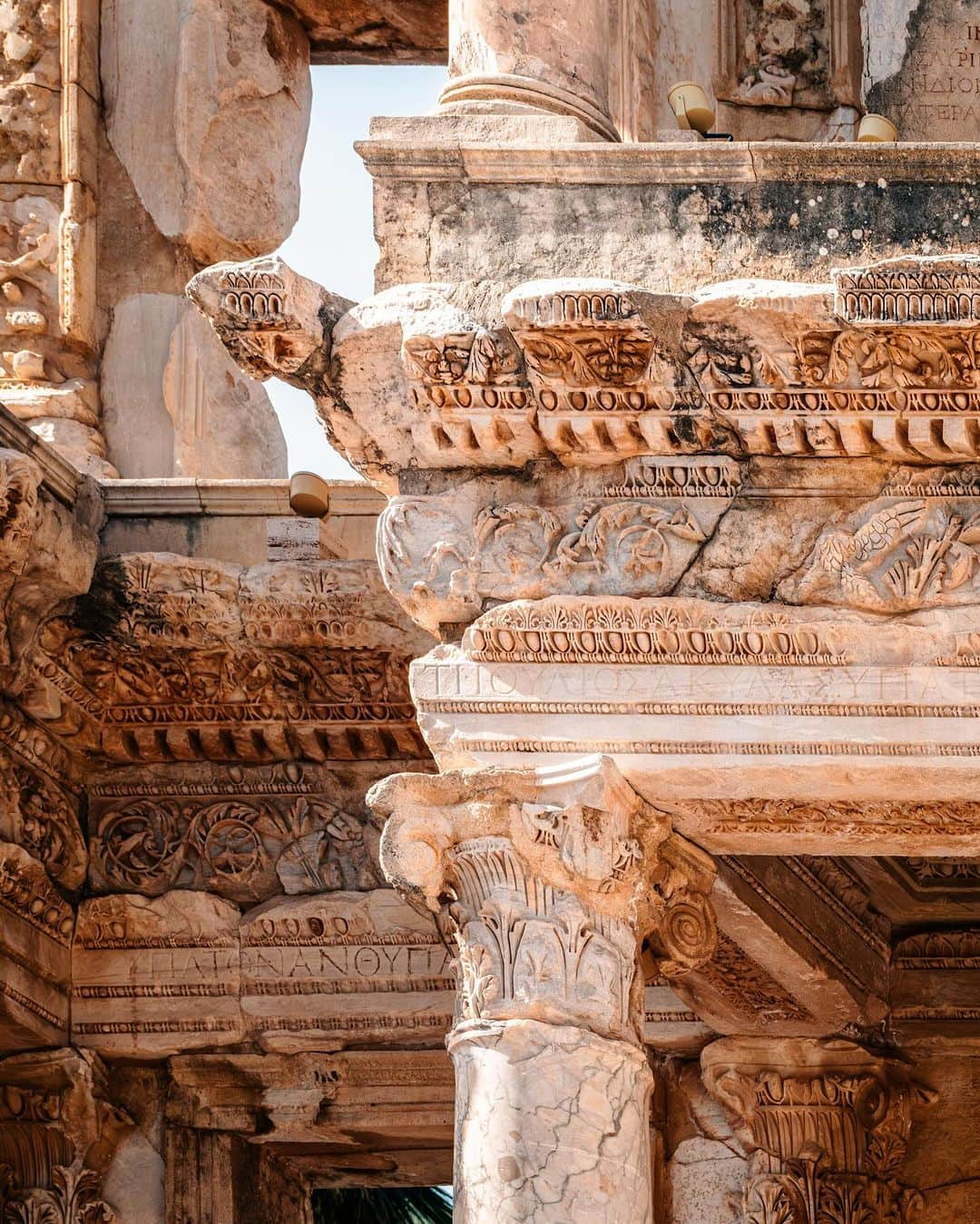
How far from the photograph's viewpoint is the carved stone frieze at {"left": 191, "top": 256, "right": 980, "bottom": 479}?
26.8 ft

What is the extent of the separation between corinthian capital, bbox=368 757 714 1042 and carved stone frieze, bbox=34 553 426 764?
2538 mm

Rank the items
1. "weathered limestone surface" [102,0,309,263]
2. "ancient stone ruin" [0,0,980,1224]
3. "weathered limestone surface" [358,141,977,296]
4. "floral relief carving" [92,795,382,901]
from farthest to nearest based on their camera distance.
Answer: "weathered limestone surface" [102,0,309,263] < "floral relief carving" [92,795,382,901] < "weathered limestone surface" [358,141,977,296] < "ancient stone ruin" [0,0,980,1224]

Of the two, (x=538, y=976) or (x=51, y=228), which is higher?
(x=51, y=228)

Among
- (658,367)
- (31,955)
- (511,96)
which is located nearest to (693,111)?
(511,96)

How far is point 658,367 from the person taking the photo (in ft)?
27.1

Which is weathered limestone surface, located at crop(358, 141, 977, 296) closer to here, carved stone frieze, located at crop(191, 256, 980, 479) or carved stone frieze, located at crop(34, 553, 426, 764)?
carved stone frieze, located at crop(191, 256, 980, 479)

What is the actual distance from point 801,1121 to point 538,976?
10.5ft

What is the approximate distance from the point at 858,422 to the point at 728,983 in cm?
280

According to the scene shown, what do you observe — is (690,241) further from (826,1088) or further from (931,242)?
(826,1088)

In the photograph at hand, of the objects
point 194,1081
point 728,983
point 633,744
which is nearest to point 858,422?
point 633,744

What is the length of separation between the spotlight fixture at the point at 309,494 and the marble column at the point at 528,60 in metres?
2.03

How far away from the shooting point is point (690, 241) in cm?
853

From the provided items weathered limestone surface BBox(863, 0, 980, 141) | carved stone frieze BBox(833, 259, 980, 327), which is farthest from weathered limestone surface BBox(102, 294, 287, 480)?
carved stone frieze BBox(833, 259, 980, 327)

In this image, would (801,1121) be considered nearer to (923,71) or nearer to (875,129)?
(875,129)
